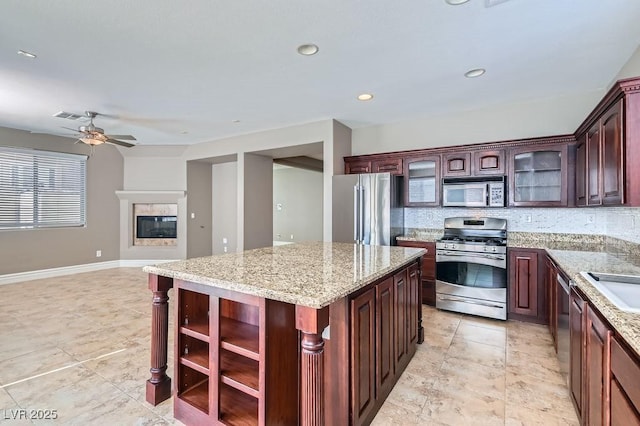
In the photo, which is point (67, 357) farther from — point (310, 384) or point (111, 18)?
point (111, 18)

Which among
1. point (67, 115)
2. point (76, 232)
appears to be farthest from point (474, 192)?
point (76, 232)

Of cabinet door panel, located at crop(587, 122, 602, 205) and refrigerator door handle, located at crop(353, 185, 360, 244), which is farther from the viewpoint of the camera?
refrigerator door handle, located at crop(353, 185, 360, 244)

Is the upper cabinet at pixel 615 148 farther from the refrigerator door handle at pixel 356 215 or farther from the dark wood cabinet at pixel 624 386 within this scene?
the refrigerator door handle at pixel 356 215

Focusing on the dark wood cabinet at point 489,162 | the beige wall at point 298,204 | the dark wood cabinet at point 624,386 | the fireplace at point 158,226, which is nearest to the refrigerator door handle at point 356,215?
the dark wood cabinet at point 489,162

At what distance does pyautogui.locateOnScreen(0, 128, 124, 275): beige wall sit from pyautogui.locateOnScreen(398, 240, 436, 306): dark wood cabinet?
20.9ft

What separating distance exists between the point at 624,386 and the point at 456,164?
132 inches

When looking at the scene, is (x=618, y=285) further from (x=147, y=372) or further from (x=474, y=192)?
(x=147, y=372)

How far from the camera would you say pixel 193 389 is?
1955 millimetres

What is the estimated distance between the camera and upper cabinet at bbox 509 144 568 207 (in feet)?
11.6

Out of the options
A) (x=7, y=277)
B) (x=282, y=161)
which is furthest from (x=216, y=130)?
(x=7, y=277)

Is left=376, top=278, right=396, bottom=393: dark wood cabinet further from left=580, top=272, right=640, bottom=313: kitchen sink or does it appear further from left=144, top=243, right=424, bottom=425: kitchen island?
left=580, top=272, right=640, bottom=313: kitchen sink

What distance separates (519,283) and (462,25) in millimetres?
2852

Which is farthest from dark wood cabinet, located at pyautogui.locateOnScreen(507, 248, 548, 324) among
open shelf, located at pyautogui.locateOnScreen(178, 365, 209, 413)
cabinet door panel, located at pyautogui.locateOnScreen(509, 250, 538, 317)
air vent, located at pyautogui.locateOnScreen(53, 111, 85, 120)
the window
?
the window

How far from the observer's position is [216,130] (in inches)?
223
